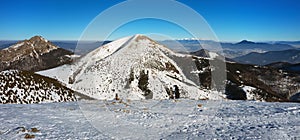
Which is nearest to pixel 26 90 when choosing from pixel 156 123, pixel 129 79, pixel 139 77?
pixel 156 123

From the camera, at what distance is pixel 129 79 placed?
56812 mm

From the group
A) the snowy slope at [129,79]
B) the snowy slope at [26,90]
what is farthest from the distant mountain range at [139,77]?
the snowy slope at [26,90]

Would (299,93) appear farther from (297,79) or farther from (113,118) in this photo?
(113,118)

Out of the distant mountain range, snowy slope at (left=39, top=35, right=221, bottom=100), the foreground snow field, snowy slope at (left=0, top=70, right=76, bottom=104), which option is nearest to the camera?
the foreground snow field

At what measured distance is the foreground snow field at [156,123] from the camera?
386 inches

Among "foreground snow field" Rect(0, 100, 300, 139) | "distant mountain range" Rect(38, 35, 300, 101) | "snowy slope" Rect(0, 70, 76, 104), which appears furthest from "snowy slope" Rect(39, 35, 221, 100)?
"foreground snow field" Rect(0, 100, 300, 139)

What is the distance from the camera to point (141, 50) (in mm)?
82750

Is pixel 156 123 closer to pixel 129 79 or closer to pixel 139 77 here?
pixel 129 79

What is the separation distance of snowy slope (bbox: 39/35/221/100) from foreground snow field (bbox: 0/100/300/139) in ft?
102

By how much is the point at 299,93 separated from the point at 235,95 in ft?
224

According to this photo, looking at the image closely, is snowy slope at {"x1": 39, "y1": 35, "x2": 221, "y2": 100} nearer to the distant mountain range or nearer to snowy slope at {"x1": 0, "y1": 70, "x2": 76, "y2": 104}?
the distant mountain range

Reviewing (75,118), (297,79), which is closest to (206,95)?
(75,118)

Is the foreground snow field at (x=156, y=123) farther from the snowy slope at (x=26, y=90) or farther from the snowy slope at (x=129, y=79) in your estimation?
the snowy slope at (x=129, y=79)

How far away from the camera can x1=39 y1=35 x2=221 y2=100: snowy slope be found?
49.8 meters
